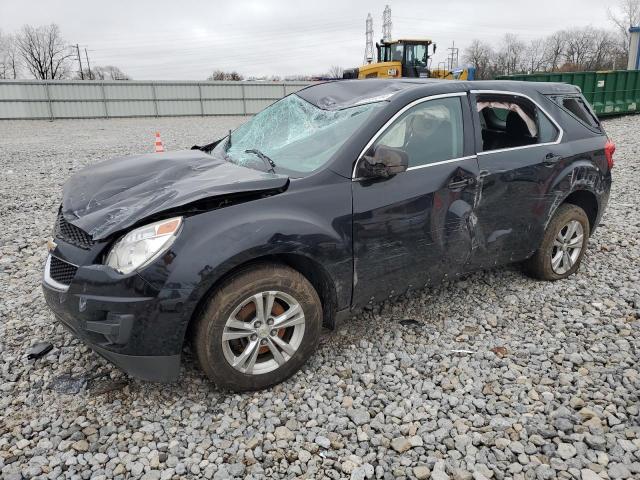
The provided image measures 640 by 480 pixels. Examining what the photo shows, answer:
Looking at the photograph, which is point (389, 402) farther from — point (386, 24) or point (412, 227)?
point (386, 24)

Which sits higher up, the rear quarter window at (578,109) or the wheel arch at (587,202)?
the rear quarter window at (578,109)

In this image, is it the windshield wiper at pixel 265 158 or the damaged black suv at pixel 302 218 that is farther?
the windshield wiper at pixel 265 158

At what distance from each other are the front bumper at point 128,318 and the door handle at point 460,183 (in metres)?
1.92

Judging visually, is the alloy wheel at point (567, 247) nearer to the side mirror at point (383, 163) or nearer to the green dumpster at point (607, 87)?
the side mirror at point (383, 163)

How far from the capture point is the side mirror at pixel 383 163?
292 centimetres

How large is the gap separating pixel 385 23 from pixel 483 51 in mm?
16001

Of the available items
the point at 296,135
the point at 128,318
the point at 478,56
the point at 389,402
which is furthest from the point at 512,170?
the point at 478,56

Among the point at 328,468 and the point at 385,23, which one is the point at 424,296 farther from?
the point at 385,23

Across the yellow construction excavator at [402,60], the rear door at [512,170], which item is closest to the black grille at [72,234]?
the rear door at [512,170]

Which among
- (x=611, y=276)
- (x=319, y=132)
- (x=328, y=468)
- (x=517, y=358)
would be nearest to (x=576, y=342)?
(x=517, y=358)

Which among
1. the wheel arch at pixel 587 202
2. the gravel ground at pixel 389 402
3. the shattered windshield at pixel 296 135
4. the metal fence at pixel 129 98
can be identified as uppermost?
the metal fence at pixel 129 98

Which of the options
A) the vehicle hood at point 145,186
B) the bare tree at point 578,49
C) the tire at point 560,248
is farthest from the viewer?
the bare tree at point 578,49

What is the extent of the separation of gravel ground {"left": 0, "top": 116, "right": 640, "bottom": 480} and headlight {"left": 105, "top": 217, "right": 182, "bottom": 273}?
35.1 inches

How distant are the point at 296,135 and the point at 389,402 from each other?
74.6 inches
